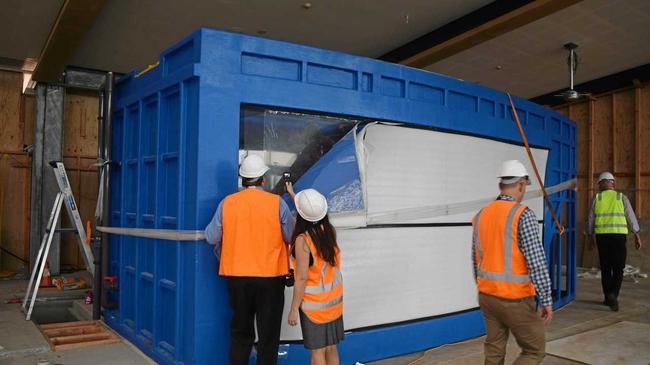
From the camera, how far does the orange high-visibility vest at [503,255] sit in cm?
331

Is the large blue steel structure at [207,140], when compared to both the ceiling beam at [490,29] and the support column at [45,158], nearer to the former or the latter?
the ceiling beam at [490,29]

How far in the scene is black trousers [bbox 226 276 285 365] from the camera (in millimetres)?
3625

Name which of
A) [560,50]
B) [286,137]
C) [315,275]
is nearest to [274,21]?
[286,137]

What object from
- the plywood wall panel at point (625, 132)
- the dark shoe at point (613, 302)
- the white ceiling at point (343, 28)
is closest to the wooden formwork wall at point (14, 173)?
the white ceiling at point (343, 28)

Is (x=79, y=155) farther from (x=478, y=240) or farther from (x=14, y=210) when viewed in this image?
(x=478, y=240)

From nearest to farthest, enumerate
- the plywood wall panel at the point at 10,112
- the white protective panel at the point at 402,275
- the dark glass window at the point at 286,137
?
the dark glass window at the point at 286,137 < the white protective panel at the point at 402,275 < the plywood wall panel at the point at 10,112

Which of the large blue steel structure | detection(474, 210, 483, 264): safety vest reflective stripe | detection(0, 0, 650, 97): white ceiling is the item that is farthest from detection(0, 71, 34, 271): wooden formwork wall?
detection(474, 210, 483, 264): safety vest reflective stripe

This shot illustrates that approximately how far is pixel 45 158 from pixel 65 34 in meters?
3.32

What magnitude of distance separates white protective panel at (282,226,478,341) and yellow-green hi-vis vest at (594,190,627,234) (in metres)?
2.79

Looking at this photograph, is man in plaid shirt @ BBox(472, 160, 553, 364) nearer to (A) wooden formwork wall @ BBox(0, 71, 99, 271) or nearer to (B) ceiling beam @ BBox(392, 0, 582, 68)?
(B) ceiling beam @ BBox(392, 0, 582, 68)

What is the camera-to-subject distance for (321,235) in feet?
11.1

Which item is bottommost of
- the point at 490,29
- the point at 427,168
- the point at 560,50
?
the point at 427,168

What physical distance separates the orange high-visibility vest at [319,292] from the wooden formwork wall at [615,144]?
34.1 feet

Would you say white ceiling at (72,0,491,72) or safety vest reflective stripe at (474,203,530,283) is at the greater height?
white ceiling at (72,0,491,72)
